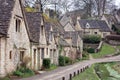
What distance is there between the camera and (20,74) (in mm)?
31797

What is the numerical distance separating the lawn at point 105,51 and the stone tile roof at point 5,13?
174ft

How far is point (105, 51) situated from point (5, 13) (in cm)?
6067

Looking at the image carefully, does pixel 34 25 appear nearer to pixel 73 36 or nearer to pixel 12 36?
pixel 12 36

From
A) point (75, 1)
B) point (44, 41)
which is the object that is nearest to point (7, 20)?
point (44, 41)

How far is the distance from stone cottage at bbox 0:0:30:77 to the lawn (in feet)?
163

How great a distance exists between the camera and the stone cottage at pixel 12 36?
2964 centimetres

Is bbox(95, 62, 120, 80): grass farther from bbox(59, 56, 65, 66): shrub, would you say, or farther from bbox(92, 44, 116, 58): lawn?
bbox(92, 44, 116, 58): lawn

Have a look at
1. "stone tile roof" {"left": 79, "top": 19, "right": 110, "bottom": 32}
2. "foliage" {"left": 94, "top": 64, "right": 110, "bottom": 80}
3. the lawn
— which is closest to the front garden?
"foliage" {"left": 94, "top": 64, "right": 110, "bottom": 80}

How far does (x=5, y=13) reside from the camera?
1248 inches

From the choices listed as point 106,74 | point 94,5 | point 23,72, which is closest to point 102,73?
point 106,74

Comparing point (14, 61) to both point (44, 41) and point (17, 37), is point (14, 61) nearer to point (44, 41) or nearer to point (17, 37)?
point (17, 37)

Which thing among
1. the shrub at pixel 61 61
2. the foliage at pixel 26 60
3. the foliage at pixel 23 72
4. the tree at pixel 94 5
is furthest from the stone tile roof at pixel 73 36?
the tree at pixel 94 5

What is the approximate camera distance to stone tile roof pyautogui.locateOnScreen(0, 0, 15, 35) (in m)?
30.5

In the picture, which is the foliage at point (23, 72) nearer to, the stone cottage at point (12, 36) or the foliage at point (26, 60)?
the stone cottage at point (12, 36)
